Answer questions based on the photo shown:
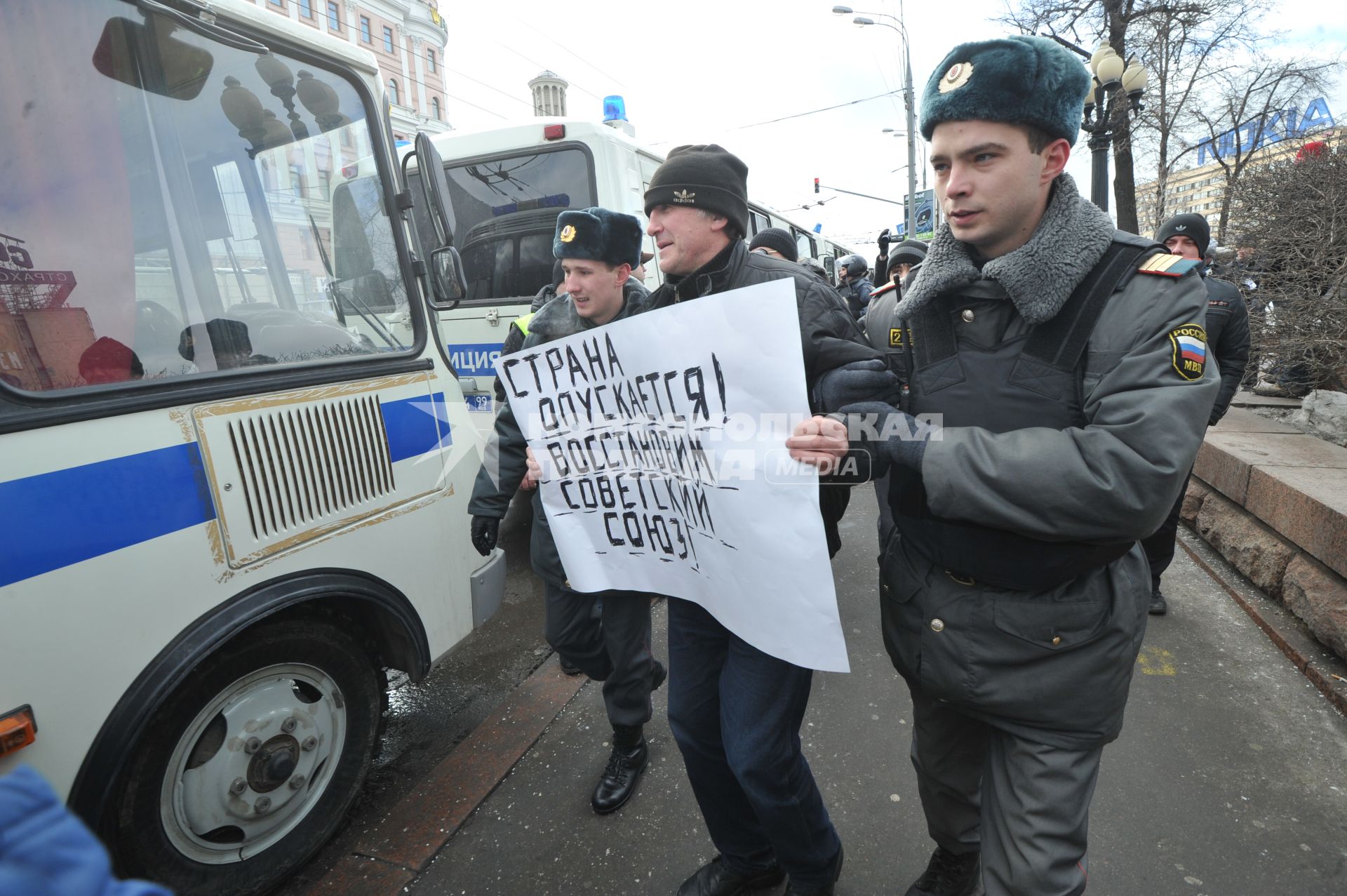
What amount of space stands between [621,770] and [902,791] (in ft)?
3.37

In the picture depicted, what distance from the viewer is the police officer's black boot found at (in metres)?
2.58

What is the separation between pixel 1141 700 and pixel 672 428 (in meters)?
2.71

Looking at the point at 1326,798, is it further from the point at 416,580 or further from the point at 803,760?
the point at 416,580

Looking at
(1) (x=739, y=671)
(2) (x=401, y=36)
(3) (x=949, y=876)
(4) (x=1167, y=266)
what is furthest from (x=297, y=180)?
(2) (x=401, y=36)

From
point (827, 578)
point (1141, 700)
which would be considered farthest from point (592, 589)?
point (1141, 700)

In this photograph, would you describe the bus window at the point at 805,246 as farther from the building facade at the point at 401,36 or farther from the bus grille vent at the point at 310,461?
the building facade at the point at 401,36

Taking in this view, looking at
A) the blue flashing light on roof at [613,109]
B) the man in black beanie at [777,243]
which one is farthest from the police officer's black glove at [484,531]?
the blue flashing light on roof at [613,109]

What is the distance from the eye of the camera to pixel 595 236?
2.35m

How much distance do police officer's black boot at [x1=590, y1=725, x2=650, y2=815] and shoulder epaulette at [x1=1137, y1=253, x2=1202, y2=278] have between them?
2.20m

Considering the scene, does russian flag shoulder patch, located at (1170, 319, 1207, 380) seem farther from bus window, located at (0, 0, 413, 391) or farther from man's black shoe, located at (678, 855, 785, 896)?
bus window, located at (0, 0, 413, 391)

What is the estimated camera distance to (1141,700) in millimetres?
3186

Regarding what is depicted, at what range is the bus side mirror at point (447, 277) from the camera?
9.18 ft

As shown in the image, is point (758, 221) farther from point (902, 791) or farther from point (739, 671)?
point (739, 671)

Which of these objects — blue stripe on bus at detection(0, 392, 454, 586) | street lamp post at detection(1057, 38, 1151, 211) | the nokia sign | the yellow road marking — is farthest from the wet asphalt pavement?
the nokia sign
